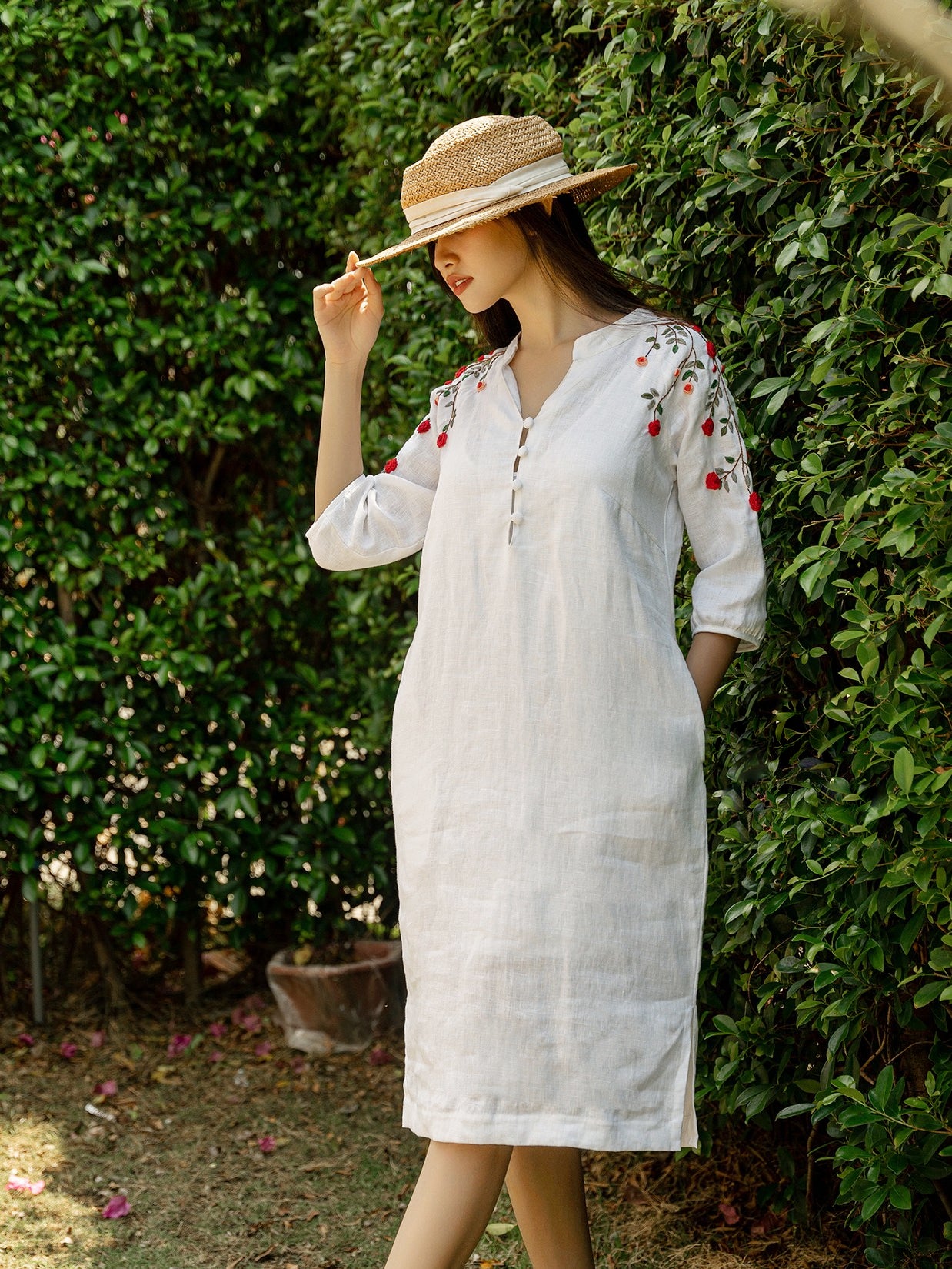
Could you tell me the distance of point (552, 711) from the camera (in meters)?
1.86

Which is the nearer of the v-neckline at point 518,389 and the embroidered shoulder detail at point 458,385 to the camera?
the v-neckline at point 518,389

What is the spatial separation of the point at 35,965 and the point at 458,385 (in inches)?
104

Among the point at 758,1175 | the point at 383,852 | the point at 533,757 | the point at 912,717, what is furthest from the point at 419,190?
the point at 383,852

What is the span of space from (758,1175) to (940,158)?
193 centimetres

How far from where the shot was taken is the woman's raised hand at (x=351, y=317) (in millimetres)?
2154

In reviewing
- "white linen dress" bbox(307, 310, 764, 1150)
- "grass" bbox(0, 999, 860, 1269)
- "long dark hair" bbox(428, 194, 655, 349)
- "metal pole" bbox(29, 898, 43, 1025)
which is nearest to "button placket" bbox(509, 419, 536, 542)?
"white linen dress" bbox(307, 310, 764, 1150)

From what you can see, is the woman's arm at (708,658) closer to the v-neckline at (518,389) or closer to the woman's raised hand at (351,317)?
the v-neckline at (518,389)

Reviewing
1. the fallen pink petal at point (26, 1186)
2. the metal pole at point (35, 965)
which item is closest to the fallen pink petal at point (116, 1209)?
the fallen pink petal at point (26, 1186)

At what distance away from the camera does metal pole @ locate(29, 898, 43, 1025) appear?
13.1ft

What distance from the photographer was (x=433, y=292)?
3.33m

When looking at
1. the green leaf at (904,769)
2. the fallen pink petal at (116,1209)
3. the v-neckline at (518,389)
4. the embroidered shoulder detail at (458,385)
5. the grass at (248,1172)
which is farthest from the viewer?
the fallen pink petal at (116,1209)

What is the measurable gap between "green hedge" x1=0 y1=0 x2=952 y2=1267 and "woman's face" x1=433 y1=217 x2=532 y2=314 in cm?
36

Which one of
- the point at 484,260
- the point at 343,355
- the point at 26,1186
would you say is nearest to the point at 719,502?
the point at 484,260

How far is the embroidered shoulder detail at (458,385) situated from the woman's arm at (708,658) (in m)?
0.50
